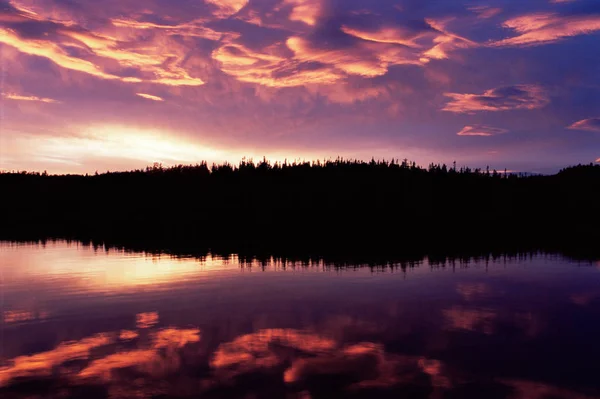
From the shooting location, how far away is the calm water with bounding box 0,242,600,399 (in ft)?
37.0

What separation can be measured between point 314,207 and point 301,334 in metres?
52.5

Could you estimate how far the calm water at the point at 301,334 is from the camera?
11273 millimetres

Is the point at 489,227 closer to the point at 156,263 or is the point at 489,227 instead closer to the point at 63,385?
the point at 156,263

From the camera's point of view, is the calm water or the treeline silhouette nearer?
the calm water

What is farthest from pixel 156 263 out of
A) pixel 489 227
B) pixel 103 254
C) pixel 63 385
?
pixel 489 227

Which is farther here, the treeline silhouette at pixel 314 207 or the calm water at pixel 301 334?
the treeline silhouette at pixel 314 207

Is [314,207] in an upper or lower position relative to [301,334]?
upper

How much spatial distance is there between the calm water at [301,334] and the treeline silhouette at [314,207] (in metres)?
15.8

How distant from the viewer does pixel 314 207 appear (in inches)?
2660

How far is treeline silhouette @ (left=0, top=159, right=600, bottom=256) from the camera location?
46531 millimetres

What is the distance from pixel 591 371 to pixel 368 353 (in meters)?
4.99

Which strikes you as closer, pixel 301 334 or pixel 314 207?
pixel 301 334

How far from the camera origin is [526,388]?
11.0m

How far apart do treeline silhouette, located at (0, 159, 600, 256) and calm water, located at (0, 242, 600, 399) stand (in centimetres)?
1577
